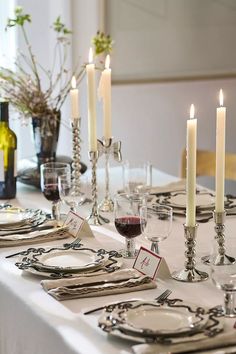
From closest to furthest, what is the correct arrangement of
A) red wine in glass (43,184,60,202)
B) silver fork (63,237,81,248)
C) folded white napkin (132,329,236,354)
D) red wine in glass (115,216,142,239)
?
folded white napkin (132,329,236,354) < red wine in glass (115,216,142,239) < silver fork (63,237,81,248) < red wine in glass (43,184,60,202)

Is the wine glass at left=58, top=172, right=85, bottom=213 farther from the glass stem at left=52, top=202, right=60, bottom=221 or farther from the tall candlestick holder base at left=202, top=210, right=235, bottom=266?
the tall candlestick holder base at left=202, top=210, right=235, bottom=266

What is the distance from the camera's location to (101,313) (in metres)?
1.44

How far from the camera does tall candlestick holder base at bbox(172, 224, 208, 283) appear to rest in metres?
1.64

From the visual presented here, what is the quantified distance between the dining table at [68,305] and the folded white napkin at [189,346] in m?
0.04

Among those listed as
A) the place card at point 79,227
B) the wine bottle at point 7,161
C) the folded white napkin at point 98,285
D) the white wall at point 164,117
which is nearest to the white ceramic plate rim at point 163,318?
the folded white napkin at point 98,285

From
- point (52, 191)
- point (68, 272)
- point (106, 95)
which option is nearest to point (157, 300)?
point (68, 272)

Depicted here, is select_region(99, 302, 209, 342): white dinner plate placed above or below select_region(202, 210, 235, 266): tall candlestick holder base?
below

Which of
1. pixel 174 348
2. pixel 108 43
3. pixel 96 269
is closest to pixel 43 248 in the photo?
pixel 96 269

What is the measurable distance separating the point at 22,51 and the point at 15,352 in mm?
2003

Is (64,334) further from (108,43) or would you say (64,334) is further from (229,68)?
(229,68)

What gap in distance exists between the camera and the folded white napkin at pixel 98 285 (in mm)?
1540

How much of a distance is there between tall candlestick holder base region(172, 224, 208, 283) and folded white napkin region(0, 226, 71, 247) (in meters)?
0.41

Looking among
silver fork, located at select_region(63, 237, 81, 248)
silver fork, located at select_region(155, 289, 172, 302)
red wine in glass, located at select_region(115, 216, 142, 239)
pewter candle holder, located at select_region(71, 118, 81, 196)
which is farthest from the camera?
Result: pewter candle holder, located at select_region(71, 118, 81, 196)

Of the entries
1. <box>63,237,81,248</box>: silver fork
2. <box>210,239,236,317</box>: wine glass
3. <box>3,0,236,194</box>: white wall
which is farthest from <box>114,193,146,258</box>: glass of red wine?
<box>3,0,236,194</box>: white wall
